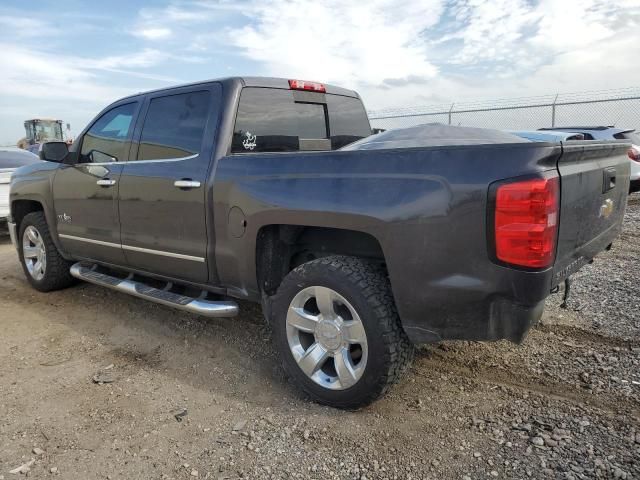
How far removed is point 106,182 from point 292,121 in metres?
1.66

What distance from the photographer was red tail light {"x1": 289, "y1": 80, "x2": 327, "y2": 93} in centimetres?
395

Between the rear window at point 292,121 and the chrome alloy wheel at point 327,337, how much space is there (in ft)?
4.19

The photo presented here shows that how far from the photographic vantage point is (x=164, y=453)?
2514 millimetres

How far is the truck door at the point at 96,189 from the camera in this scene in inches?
163

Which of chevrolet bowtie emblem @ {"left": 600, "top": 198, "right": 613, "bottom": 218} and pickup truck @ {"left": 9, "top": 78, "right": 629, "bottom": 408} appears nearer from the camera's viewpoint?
pickup truck @ {"left": 9, "top": 78, "right": 629, "bottom": 408}

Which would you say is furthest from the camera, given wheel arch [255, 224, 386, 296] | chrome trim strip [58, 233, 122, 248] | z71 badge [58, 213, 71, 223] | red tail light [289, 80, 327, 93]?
z71 badge [58, 213, 71, 223]

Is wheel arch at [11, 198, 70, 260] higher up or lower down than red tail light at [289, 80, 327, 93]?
lower down

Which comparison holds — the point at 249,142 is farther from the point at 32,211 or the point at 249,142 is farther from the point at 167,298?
the point at 32,211

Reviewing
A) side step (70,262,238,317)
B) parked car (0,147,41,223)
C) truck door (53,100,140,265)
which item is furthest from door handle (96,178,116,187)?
parked car (0,147,41,223)

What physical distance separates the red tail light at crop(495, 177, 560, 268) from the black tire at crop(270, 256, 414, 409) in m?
0.68

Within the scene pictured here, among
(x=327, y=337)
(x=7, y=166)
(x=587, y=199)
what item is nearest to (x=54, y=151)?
(x=327, y=337)

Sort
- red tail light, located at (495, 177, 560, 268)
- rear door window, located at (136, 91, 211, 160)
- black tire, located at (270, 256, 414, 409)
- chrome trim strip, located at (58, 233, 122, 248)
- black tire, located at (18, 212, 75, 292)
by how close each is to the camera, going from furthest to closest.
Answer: black tire, located at (18, 212, 75, 292) → chrome trim strip, located at (58, 233, 122, 248) → rear door window, located at (136, 91, 211, 160) → black tire, located at (270, 256, 414, 409) → red tail light, located at (495, 177, 560, 268)

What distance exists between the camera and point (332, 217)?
2672mm

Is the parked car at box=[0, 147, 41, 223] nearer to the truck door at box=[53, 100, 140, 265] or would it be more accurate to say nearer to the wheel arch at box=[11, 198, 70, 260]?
the wheel arch at box=[11, 198, 70, 260]
